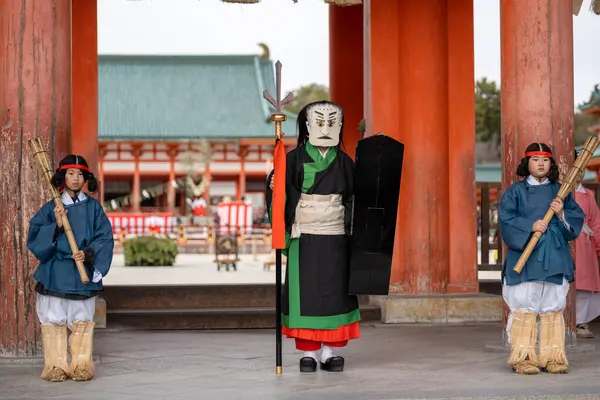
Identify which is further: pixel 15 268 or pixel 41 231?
pixel 15 268

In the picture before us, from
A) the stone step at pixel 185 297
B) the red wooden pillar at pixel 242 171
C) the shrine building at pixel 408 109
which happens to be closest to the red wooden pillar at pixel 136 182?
the red wooden pillar at pixel 242 171

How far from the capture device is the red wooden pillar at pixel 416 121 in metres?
11.3

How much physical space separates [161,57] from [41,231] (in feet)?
146

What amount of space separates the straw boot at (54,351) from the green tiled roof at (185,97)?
125 ft

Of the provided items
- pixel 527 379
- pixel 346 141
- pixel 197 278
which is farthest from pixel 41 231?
pixel 197 278

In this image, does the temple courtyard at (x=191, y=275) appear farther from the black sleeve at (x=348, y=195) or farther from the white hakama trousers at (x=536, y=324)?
the white hakama trousers at (x=536, y=324)

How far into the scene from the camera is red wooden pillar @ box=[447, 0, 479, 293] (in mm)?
11336

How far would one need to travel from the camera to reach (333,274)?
7801mm

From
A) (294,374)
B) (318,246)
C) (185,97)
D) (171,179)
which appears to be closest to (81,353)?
(294,374)

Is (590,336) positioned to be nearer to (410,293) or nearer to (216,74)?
(410,293)

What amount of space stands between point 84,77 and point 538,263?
19.3ft

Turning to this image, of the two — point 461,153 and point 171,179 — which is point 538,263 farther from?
point 171,179

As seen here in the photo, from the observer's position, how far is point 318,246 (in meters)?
7.79

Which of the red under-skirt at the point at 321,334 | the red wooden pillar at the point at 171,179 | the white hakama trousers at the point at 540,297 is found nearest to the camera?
the white hakama trousers at the point at 540,297
